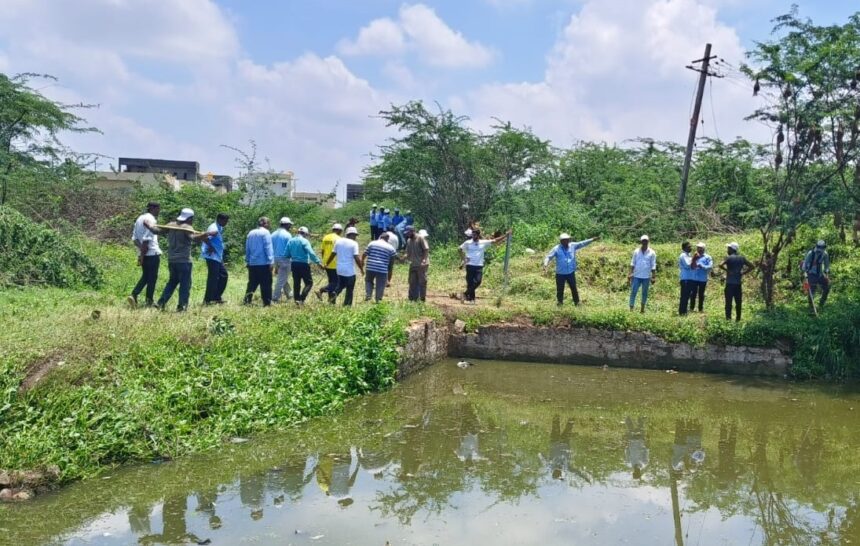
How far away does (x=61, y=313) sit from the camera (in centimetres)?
912

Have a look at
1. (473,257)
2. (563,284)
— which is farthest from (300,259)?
(563,284)

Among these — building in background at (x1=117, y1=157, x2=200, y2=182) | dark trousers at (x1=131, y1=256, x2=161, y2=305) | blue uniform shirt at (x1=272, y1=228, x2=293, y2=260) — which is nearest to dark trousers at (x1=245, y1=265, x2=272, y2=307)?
blue uniform shirt at (x1=272, y1=228, x2=293, y2=260)

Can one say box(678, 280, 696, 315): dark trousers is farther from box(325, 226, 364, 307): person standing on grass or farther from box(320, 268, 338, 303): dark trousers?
box(320, 268, 338, 303): dark trousers

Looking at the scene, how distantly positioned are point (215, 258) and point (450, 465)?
5.40 meters

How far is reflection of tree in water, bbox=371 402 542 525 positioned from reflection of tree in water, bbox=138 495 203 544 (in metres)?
1.52

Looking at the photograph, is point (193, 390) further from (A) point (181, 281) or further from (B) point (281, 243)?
(B) point (281, 243)

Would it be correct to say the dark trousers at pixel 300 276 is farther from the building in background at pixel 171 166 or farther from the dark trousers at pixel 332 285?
the building in background at pixel 171 166

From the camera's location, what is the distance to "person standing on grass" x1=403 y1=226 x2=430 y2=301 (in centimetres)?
1283

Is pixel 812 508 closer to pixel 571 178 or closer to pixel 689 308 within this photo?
pixel 689 308

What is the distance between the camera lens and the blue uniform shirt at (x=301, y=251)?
1178 cm

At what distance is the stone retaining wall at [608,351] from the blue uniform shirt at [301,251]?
119 inches

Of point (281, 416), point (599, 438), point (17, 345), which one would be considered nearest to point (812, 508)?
point (599, 438)

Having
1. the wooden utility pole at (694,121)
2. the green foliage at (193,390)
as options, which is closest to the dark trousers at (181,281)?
the green foliage at (193,390)

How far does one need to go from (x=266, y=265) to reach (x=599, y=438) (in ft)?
18.3
